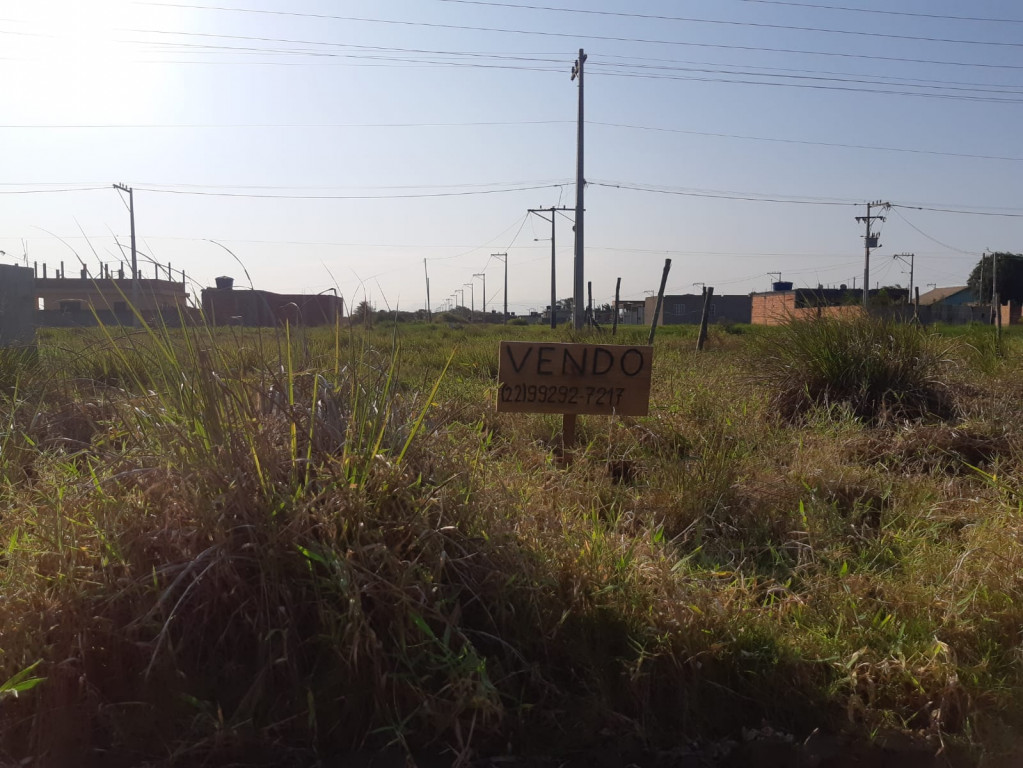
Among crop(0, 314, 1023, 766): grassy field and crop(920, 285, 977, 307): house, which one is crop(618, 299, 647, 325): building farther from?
→ crop(0, 314, 1023, 766): grassy field

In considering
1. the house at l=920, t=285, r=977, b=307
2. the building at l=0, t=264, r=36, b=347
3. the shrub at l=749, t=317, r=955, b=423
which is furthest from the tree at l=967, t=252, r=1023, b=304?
the building at l=0, t=264, r=36, b=347

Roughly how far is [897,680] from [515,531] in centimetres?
136

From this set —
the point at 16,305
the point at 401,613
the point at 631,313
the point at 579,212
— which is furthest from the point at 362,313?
the point at 631,313

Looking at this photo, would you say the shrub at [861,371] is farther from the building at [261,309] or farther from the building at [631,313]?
the building at [631,313]

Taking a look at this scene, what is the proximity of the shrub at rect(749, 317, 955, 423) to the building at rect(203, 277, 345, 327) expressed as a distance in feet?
13.2

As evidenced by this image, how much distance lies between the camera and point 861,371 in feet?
20.2

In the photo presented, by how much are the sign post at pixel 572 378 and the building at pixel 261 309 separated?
1402 millimetres

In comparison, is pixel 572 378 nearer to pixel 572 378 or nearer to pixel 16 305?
pixel 572 378

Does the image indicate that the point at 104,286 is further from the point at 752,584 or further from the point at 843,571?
the point at 843,571

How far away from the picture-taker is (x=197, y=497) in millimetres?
2451

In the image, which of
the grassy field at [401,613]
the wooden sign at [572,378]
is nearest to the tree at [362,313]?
the grassy field at [401,613]

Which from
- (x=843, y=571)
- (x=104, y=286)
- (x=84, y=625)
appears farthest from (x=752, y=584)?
(x=104, y=286)

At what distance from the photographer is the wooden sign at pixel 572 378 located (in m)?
4.68

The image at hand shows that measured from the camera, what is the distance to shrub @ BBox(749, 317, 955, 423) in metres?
5.93
